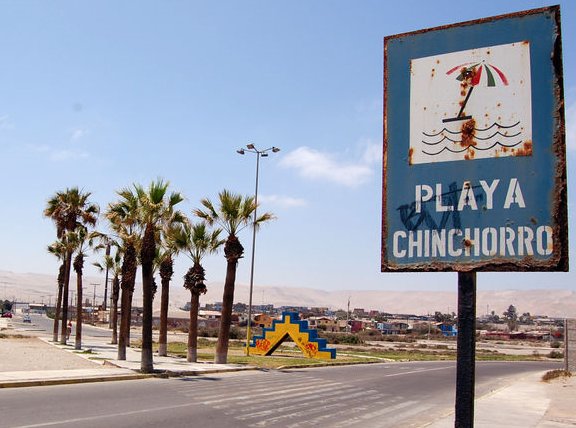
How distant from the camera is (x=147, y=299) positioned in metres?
25.6

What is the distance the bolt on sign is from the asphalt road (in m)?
10.4

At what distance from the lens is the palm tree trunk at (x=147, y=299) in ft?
78.5

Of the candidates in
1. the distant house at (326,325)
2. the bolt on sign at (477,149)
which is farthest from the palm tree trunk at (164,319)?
the distant house at (326,325)

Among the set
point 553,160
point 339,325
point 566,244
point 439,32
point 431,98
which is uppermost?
point 439,32

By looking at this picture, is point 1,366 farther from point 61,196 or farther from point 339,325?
point 339,325

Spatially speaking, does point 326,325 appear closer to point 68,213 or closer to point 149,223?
point 68,213

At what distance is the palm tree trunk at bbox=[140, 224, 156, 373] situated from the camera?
2394cm

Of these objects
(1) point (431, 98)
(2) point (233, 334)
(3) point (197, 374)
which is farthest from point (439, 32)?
(2) point (233, 334)

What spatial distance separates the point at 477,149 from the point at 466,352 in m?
1.30

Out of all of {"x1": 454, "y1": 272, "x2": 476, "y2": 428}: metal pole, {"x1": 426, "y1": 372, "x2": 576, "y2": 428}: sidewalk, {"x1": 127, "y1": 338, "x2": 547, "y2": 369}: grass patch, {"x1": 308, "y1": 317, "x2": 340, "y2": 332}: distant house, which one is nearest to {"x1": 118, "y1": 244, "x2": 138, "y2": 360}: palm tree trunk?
{"x1": 127, "y1": 338, "x2": 547, "y2": 369}: grass patch

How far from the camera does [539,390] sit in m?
24.5

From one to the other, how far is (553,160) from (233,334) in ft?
247

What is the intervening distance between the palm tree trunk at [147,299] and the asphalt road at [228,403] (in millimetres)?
1722

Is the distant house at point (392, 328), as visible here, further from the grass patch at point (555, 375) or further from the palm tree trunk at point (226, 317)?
the palm tree trunk at point (226, 317)
